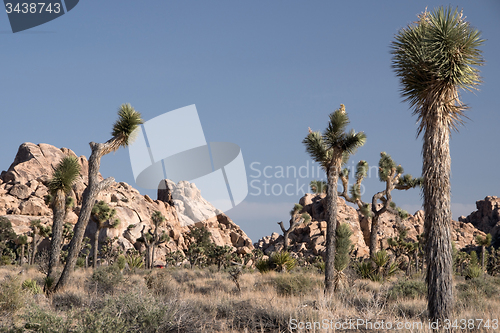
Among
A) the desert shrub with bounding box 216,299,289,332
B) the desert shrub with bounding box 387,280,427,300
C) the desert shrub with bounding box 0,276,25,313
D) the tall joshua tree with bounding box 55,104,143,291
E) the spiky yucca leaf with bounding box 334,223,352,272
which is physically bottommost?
the desert shrub with bounding box 387,280,427,300

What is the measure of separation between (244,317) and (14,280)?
18.6ft

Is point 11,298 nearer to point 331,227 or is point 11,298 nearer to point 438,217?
point 438,217

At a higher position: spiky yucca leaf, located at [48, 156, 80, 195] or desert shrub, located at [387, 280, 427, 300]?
spiky yucca leaf, located at [48, 156, 80, 195]

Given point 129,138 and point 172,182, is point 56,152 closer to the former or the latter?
point 172,182

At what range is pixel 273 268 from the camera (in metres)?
23.1

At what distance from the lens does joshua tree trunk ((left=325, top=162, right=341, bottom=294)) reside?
51.8 feet

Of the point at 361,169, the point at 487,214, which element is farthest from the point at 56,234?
the point at 487,214

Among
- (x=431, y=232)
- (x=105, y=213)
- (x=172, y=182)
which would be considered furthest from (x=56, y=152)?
(x=431, y=232)

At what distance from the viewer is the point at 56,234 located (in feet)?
55.4

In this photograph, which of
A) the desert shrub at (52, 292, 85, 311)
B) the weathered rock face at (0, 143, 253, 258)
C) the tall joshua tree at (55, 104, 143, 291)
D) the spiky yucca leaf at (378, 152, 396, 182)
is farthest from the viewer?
the weathered rock face at (0, 143, 253, 258)

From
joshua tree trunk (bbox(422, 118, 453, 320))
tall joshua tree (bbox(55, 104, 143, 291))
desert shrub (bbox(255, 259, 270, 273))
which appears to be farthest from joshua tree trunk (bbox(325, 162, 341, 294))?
tall joshua tree (bbox(55, 104, 143, 291))

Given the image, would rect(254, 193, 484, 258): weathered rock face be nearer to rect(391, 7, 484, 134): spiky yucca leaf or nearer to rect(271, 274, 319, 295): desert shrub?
rect(271, 274, 319, 295): desert shrub

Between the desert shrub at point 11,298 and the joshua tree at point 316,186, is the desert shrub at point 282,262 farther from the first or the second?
the desert shrub at point 11,298

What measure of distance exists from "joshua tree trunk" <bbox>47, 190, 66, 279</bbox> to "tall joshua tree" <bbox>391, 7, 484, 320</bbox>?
14560mm
